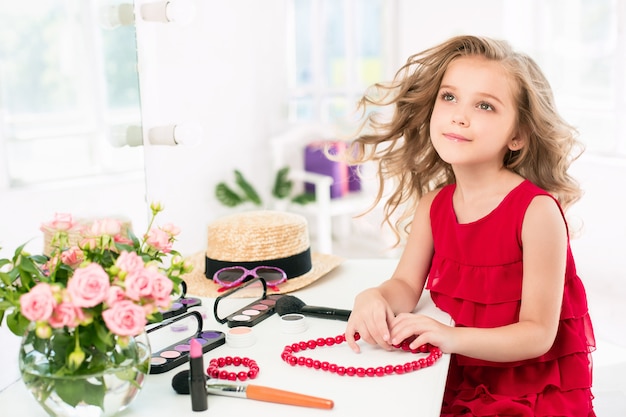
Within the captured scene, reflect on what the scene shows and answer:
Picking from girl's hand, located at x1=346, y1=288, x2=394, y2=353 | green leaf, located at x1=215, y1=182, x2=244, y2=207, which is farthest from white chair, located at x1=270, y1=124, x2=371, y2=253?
girl's hand, located at x1=346, y1=288, x2=394, y2=353

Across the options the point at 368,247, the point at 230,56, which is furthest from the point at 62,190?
the point at 368,247

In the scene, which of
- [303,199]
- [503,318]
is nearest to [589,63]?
[303,199]

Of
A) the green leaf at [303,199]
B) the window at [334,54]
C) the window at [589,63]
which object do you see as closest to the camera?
the window at [589,63]

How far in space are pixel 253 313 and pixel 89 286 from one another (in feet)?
1.77

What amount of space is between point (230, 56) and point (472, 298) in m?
2.21

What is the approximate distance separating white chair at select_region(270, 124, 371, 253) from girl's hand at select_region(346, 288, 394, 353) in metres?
2.70

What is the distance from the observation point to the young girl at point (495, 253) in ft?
4.08

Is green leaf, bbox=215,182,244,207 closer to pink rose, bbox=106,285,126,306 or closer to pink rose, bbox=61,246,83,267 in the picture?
pink rose, bbox=61,246,83,267

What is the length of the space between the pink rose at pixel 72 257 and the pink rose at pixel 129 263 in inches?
4.3

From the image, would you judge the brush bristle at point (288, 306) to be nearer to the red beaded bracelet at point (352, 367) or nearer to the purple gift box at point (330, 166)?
the red beaded bracelet at point (352, 367)

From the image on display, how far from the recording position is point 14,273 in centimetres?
86

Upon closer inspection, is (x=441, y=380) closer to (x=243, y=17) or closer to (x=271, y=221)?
(x=271, y=221)

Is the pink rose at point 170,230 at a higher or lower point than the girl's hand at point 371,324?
higher

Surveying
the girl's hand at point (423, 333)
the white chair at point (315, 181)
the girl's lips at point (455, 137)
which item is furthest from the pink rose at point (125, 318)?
the white chair at point (315, 181)
